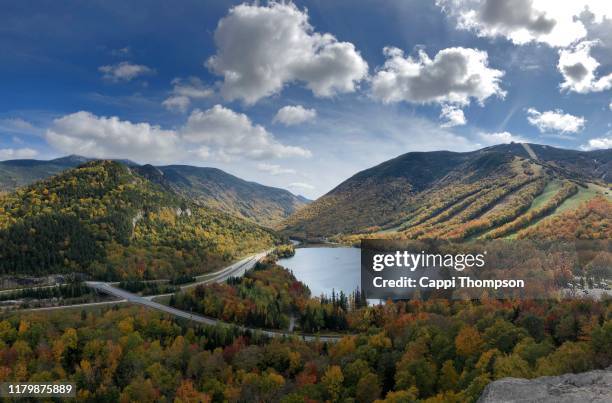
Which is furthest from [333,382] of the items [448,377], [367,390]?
[448,377]

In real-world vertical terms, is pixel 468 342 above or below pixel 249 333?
above

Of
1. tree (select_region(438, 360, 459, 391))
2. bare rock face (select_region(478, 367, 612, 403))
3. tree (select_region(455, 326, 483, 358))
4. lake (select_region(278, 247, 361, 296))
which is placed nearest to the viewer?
bare rock face (select_region(478, 367, 612, 403))

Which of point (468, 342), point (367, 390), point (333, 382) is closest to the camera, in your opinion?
point (367, 390)

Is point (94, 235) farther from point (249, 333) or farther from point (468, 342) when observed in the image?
point (468, 342)

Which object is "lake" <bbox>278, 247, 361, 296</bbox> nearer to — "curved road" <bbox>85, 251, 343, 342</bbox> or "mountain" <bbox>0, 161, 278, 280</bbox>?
"curved road" <bbox>85, 251, 343, 342</bbox>

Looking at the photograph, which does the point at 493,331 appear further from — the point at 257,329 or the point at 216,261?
the point at 216,261

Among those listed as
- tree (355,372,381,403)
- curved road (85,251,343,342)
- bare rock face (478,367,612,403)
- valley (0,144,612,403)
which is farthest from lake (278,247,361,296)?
bare rock face (478,367,612,403)
